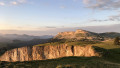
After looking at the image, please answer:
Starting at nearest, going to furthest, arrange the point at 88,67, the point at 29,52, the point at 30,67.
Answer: the point at 88,67 → the point at 30,67 → the point at 29,52

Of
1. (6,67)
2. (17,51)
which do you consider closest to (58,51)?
(17,51)

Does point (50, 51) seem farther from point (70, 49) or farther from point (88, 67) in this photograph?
point (88, 67)

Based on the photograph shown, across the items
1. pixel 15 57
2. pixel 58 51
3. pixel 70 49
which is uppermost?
pixel 70 49

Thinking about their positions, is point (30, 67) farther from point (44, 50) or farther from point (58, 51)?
point (44, 50)

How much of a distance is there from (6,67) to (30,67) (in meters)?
5.22

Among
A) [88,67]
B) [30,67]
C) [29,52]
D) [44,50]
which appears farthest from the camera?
[29,52]

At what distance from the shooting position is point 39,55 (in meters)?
155

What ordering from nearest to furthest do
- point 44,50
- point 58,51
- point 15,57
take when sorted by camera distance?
point 58,51 → point 44,50 → point 15,57

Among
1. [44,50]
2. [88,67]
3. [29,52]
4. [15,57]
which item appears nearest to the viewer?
[88,67]

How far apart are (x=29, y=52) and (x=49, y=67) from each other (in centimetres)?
15854

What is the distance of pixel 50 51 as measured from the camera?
14500 centimetres

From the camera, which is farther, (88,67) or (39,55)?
(39,55)

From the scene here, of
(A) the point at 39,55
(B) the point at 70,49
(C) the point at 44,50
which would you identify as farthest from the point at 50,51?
(B) the point at 70,49

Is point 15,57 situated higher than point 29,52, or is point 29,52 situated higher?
point 29,52
